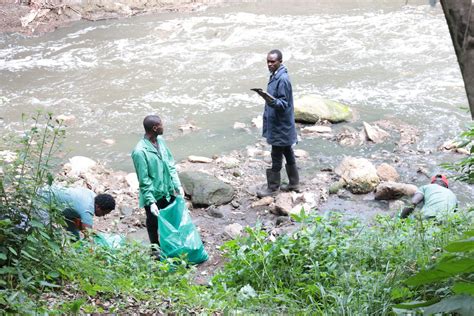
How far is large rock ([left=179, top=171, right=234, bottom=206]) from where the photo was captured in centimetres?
745

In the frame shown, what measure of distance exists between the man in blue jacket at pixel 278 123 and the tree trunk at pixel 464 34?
4577 millimetres

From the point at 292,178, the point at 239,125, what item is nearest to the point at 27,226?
the point at 292,178

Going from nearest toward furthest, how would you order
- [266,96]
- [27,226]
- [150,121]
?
[27,226] → [150,121] → [266,96]

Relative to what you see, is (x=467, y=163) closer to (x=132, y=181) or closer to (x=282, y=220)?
(x=282, y=220)

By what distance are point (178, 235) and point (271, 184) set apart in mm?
2240

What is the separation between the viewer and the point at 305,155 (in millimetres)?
8742

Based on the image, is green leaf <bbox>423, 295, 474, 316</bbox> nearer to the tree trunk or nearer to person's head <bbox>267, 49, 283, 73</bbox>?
the tree trunk

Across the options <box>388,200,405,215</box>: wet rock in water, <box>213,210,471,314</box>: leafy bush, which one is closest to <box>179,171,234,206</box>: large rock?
<box>388,200,405,215</box>: wet rock in water

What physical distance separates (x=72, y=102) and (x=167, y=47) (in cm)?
380

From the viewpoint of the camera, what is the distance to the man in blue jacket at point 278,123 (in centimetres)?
693

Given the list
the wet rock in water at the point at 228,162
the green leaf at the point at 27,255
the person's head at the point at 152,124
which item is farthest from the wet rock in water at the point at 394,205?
the green leaf at the point at 27,255

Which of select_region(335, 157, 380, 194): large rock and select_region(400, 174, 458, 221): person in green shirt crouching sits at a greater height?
select_region(400, 174, 458, 221): person in green shirt crouching

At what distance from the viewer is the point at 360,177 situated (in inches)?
299

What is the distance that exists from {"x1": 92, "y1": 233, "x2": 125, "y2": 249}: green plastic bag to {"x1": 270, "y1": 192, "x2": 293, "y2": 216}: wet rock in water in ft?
7.28
